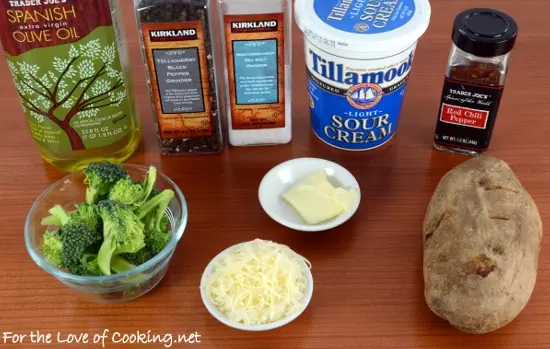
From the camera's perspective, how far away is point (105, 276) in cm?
83

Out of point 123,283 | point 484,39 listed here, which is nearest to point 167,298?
point 123,283

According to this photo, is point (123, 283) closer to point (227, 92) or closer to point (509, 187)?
point (227, 92)

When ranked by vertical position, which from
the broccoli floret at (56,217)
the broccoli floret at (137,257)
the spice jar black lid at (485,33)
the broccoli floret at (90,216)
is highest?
the spice jar black lid at (485,33)

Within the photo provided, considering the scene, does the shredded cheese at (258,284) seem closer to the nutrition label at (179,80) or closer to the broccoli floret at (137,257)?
the broccoli floret at (137,257)

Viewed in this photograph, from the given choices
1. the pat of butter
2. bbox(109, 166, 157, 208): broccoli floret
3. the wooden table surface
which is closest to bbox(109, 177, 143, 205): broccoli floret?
bbox(109, 166, 157, 208): broccoli floret

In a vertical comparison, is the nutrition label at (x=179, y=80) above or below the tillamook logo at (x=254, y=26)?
below

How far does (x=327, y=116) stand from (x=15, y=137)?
51 cm

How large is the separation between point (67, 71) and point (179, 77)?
156mm

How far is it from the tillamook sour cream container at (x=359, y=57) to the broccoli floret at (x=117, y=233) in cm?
36

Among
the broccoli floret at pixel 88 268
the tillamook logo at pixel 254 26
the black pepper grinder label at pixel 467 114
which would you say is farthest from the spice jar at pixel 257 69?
the broccoli floret at pixel 88 268

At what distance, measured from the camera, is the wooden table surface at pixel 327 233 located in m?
0.87

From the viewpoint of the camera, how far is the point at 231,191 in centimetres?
106

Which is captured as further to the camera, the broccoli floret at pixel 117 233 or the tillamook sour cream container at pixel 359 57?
the tillamook sour cream container at pixel 359 57

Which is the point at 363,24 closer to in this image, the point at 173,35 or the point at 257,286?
the point at 173,35
